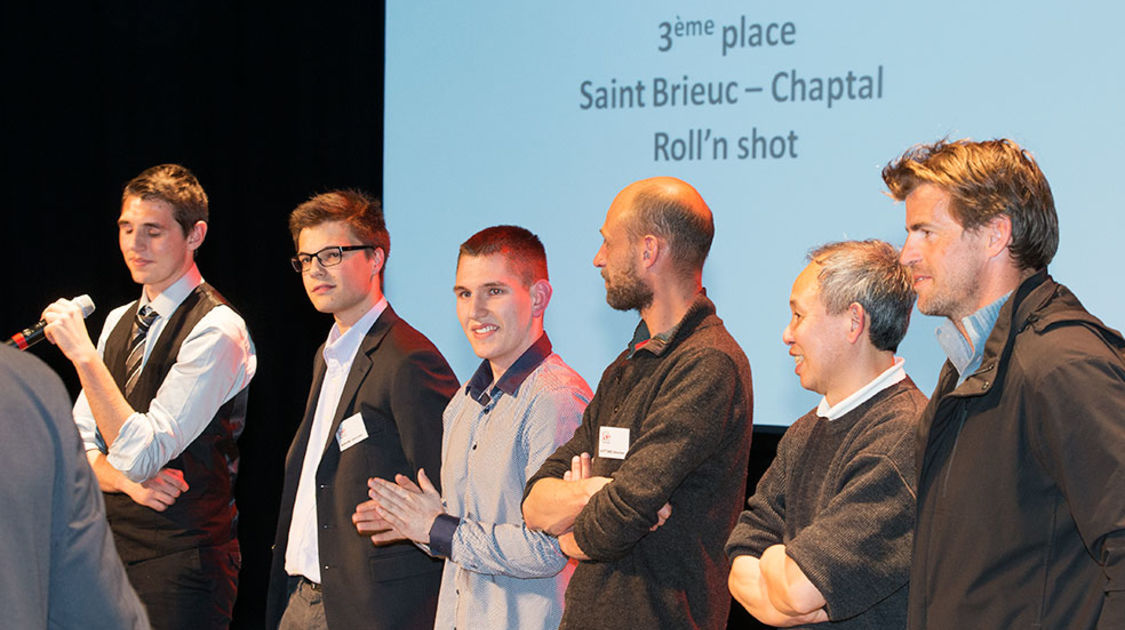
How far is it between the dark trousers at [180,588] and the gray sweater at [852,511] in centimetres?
191

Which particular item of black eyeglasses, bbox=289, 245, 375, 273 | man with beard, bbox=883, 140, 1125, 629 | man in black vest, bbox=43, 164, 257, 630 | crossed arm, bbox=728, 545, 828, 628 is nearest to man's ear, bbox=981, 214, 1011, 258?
man with beard, bbox=883, 140, 1125, 629

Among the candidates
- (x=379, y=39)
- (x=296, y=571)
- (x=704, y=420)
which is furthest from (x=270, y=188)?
(x=704, y=420)

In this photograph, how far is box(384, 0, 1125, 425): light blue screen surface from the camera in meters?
3.55

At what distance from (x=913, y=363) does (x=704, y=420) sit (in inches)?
61.7

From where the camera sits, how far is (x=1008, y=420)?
1.85 m

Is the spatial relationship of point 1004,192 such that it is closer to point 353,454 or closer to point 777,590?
point 777,590

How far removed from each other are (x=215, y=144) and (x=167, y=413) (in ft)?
8.50

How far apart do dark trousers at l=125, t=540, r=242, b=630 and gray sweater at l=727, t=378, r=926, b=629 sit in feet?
6.25

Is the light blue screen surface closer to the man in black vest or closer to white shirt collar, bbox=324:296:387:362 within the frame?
white shirt collar, bbox=324:296:387:362

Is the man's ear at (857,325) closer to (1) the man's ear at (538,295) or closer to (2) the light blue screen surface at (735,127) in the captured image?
(1) the man's ear at (538,295)

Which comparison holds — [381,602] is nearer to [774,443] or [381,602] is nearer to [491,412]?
[491,412]

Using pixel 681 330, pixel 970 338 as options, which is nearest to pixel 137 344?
pixel 681 330

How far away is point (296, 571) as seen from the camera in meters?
3.36

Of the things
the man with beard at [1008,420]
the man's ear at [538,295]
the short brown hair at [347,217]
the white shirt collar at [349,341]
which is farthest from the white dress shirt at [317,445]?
the man with beard at [1008,420]
